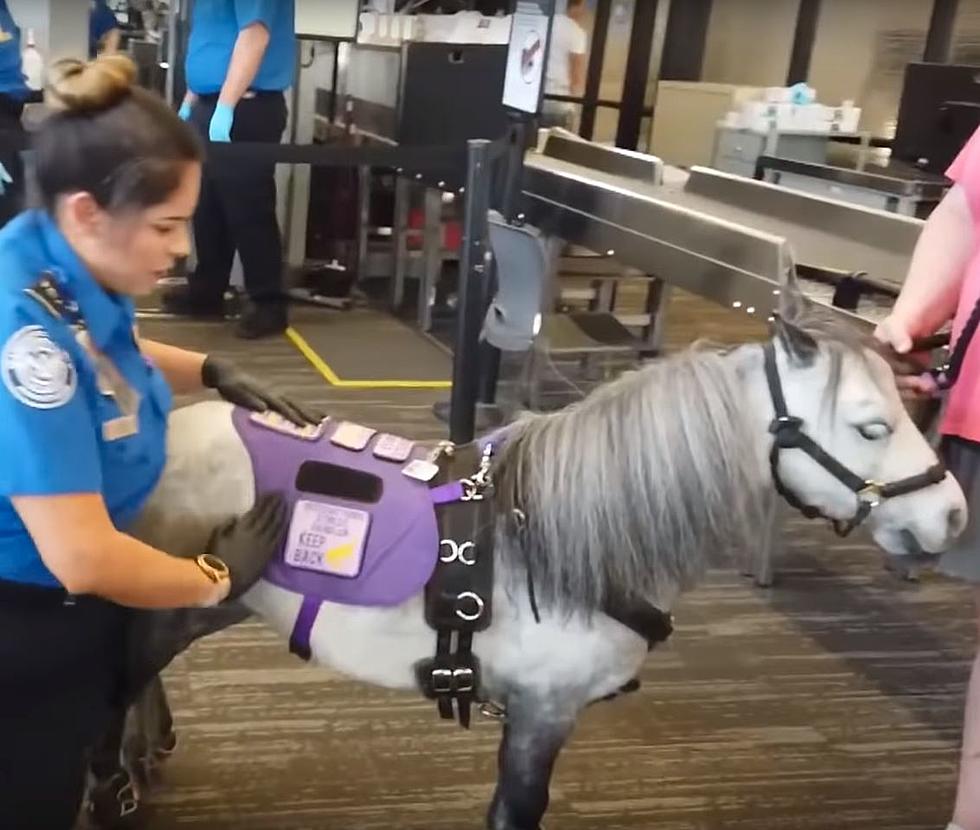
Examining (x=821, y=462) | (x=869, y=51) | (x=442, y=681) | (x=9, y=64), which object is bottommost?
(x=442, y=681)

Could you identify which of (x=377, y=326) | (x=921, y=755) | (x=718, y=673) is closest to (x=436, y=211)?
(x=377, y=326)

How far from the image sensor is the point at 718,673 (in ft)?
8.80

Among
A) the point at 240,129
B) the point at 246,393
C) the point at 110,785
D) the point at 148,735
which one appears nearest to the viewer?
the point at 246,393

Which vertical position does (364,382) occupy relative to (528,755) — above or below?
below

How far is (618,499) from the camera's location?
1.53 metres

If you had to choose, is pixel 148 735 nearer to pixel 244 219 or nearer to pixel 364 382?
pixel 364 382

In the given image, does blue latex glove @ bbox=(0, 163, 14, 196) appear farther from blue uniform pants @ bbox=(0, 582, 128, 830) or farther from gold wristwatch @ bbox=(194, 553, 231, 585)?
gold wristwatch @ bbox=(194, 553, 231, 585)

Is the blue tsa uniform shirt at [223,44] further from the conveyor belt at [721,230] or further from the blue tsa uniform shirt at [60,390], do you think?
the blue tsa uniform shirt at [60,390]

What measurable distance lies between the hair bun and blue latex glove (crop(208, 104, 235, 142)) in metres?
3.05

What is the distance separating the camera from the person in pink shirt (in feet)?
5.76

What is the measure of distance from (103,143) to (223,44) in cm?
347

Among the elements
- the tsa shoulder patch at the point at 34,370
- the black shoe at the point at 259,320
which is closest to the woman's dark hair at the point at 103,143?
the tsa shoulder patch at the point at 34,370

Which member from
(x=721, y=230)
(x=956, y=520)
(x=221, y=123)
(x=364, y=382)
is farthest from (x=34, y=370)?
(x=221, y=123)

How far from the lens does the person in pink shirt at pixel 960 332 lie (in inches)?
69.1
